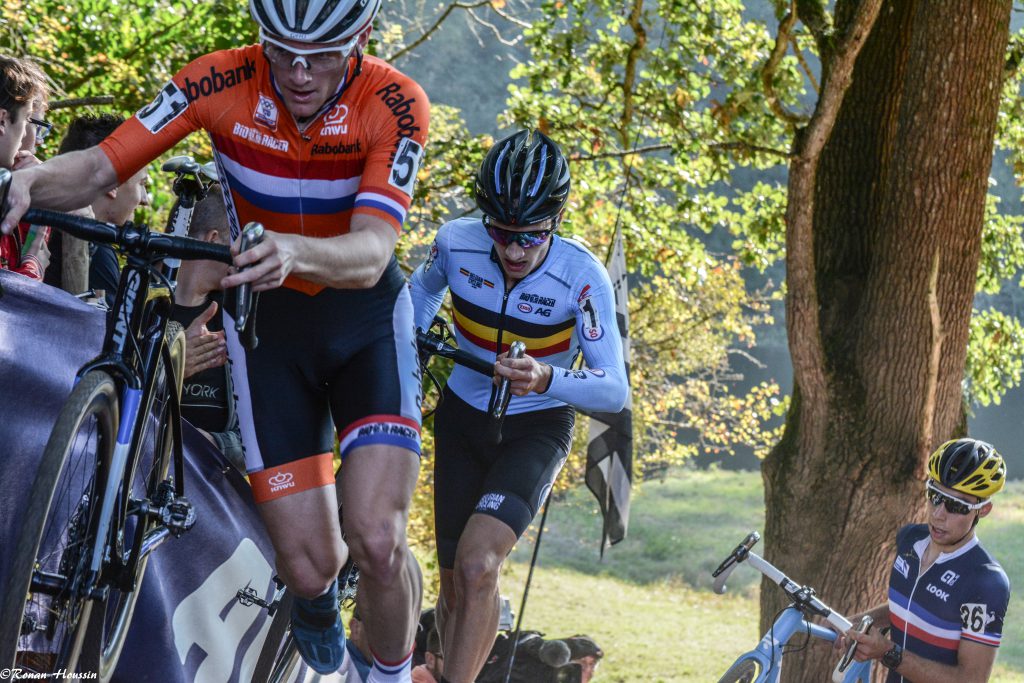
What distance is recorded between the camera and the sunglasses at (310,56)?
3.44 m

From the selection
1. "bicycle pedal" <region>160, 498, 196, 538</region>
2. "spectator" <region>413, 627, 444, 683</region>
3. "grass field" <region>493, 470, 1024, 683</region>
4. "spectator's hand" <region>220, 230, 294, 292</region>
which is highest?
"spectator's hand" <region>220, 230, 294, 292</region>

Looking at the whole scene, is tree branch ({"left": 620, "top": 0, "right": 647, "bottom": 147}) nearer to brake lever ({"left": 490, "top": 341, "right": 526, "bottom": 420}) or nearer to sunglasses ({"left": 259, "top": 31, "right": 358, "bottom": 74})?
brake lever ({"left": 490, "top": 341, "right": 526, "bottom": 420})

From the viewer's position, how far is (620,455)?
696 cm

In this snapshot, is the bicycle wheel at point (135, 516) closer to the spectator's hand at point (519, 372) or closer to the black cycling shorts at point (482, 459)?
the spectator's hand at point (519, 372)

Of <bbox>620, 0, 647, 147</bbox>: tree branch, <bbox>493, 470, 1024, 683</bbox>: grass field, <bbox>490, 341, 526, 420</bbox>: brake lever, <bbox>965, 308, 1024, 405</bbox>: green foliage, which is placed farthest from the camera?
<bbox>493, 470, 1024, 683</bbox>: grass field

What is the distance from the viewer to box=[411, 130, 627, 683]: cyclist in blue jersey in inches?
169

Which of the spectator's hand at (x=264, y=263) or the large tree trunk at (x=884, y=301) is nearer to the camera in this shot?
the spectator's hand at (x=264, y=263)

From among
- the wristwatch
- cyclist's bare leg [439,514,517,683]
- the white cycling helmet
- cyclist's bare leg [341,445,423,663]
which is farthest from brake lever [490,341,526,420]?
the wristwatch

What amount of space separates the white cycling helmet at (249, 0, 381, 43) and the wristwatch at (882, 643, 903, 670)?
4012 millimetres

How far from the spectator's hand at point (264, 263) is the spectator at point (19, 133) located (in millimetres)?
1715

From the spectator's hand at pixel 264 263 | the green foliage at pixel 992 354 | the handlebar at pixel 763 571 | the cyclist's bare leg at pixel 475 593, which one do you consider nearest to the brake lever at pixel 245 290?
the spectator's hand at pixel 264 263

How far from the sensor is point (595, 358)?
15.1 ft

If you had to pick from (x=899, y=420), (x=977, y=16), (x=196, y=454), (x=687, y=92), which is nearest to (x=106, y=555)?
(x=196, y=454)

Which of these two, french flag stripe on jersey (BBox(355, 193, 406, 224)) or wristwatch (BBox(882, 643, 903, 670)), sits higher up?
french flag stripe on jersey (BBox(355, 193, 406, 224))
